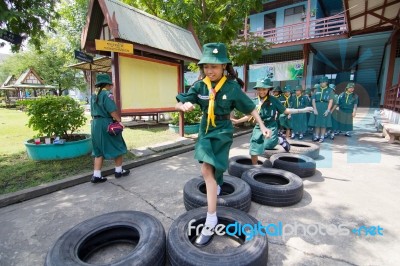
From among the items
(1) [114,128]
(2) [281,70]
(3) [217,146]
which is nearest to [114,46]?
(1) [114,128]

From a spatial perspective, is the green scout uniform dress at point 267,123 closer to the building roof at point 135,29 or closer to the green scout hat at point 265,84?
the green scout hat at point 265,84

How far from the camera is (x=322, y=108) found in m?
7.44

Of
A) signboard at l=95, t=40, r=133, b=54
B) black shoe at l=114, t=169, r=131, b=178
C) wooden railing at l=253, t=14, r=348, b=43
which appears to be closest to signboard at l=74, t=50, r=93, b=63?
signboard at l=95, t=40, r=133, b=54

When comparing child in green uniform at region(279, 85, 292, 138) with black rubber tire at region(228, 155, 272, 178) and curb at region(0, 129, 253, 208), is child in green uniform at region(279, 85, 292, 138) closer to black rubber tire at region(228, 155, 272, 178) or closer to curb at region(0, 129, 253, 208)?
black rubber tire at region(228, 155, 272, 178)

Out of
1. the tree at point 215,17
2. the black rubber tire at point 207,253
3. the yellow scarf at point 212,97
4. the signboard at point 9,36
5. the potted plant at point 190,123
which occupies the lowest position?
the black rubber tire at point 207,253

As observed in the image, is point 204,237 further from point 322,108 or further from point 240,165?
point 322,108

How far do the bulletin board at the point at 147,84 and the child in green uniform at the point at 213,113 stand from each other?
3514 mm

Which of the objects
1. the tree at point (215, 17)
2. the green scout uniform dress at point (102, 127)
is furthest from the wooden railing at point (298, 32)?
the green scout uniform dress at point (102, 127)

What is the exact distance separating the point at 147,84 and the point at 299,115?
195 inches

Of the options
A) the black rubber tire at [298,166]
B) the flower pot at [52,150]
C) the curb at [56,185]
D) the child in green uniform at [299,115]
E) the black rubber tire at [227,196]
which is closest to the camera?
the black rubber tire at [227,196]

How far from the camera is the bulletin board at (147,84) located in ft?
18.2

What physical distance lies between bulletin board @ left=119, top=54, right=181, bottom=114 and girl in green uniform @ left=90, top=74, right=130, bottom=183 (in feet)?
4.67

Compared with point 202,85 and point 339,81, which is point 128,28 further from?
point 339,81

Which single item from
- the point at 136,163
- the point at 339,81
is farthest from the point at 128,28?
the point at 339,81
